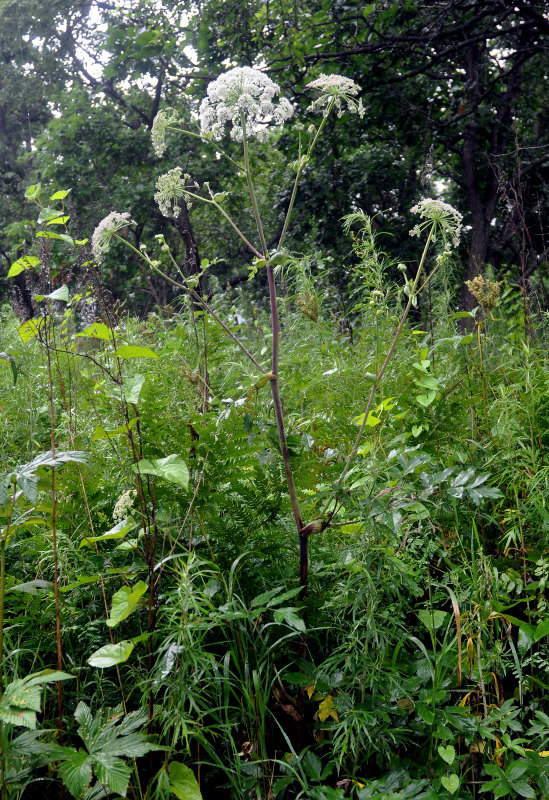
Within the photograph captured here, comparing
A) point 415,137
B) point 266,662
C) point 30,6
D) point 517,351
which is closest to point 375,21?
point 415,137

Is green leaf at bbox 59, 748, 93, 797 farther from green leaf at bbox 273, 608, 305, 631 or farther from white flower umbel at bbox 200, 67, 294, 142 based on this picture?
white flower umbel at bbox 200, 67, 294, 142

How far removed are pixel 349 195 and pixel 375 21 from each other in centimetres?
205

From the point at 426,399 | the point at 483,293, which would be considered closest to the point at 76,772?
the point at 426,399

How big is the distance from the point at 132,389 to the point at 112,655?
0.60 meters

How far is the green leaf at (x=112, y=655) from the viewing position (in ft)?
4.18

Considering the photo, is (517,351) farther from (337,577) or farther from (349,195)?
(349,195)

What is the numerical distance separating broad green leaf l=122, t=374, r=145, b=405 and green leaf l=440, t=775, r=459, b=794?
1131mm

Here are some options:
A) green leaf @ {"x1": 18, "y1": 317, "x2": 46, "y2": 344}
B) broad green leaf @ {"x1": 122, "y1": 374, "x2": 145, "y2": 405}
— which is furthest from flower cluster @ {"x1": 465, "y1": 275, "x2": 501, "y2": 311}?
green leaf @ {"x1": 18, "y1": 317, "x2": 46, "y2": 344}

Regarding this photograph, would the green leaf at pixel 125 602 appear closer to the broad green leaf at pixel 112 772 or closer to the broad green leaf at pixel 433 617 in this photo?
the broad green leaf at pixel 112 772

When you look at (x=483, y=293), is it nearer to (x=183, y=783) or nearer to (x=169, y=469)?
(x=169, y=469)

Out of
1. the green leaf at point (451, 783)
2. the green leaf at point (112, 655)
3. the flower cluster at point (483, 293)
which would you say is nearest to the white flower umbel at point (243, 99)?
the flower cluster at point (483, 293)

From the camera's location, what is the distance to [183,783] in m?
1.38

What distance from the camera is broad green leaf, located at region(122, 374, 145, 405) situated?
1.46 m

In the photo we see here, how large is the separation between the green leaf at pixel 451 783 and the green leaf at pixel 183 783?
0.56 meters
